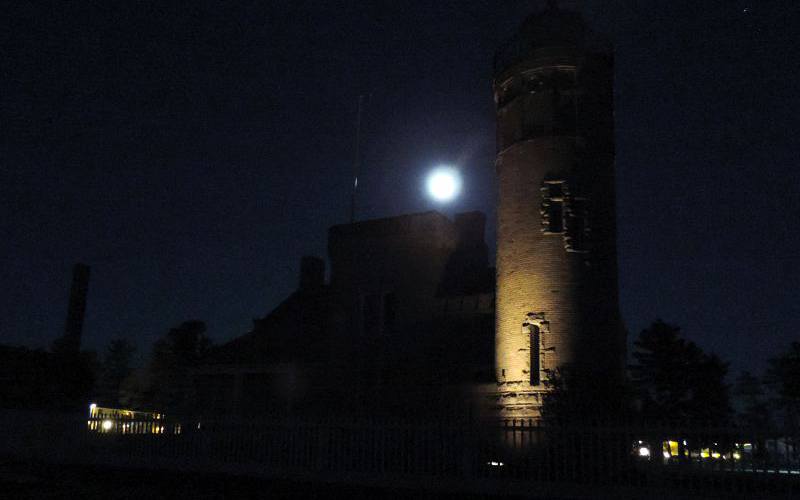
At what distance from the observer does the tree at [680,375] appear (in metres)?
41.4

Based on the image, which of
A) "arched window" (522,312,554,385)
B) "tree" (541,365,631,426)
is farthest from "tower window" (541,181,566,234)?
"tree" (541,365,631,426)

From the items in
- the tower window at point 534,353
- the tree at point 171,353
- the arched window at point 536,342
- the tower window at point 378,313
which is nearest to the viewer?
the arched window at point 536,342

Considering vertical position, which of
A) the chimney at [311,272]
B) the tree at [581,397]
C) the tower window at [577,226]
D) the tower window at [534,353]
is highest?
the chimney at [311,272]

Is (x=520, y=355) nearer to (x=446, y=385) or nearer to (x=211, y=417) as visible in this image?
(x=446, y=385)

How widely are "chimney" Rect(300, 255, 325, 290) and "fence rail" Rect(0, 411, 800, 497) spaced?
1645cm

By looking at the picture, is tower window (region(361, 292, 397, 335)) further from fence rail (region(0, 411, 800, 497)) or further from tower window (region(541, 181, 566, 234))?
fence rail (region(0, 411, 800, 497))

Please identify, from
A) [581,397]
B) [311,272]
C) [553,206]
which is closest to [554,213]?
[553,206]

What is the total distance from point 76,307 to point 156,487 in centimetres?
3547

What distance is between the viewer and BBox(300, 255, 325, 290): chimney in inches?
1350

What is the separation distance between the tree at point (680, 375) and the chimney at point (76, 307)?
113 feet

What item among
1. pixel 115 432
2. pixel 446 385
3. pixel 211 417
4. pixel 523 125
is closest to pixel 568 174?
pixel 523 125

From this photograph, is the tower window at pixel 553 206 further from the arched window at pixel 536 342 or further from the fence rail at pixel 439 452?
the fence rail at pixel 439 452

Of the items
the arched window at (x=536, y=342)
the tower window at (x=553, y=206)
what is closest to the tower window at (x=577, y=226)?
the tower window at (x=553, y=206)

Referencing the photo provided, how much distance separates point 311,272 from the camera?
3447 centimetres
